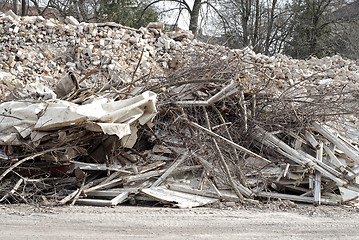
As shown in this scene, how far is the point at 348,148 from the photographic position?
543 centimetres

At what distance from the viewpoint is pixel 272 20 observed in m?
23.9

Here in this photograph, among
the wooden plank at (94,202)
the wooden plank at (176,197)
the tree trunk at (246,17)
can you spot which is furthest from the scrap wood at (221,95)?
the tree trunk at (246,17)

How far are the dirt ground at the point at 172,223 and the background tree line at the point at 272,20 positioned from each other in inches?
672

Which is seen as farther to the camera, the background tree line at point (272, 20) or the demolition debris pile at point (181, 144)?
the background tree line at point (272, 20)

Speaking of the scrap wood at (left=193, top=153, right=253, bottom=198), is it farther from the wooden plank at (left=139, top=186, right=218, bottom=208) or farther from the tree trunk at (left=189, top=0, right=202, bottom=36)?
the tree trunk at (left=189, top=0, right=202, bottom=36)

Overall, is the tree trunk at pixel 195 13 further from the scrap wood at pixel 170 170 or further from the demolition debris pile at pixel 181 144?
the scrap wood at pixel 170 170

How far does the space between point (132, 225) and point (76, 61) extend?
23.6 feet

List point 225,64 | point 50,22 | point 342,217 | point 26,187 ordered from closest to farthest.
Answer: point 342,217, point 26,187, point 225,64, point 50,22

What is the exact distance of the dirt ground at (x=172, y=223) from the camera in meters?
3.44

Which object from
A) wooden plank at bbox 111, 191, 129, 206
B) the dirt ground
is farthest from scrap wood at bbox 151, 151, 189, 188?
the dirt ground

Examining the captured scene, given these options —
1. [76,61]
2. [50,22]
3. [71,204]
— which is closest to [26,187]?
[71,204]

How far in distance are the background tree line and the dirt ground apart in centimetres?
1706

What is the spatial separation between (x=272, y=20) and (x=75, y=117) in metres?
21.3

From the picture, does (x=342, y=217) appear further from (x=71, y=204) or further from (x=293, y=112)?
(x=71, y=204)
